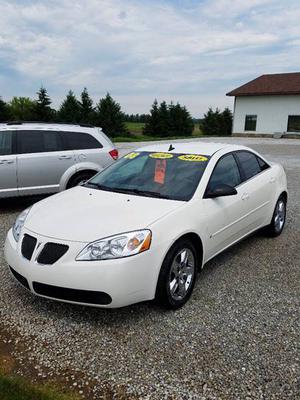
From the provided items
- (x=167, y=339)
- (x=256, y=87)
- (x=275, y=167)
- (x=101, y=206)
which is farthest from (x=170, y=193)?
(x=256, y=87)

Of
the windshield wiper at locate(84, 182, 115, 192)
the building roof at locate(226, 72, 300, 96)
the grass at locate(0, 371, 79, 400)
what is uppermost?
the building roof at locate(226, 72, 300, 96)

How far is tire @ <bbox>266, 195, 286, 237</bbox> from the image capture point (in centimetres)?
547

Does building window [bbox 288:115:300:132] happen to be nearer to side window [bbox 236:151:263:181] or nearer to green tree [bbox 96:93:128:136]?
green tree [bbox 96:93:128:136]

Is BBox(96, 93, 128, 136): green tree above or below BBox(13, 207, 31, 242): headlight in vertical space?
above

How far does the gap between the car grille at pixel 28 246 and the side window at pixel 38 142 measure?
402 cm

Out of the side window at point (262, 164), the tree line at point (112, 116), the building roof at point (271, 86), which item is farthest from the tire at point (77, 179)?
the tree line at point (112, 116)

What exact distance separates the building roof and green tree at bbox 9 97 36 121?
25.4 m

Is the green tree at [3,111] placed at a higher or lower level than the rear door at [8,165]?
higher

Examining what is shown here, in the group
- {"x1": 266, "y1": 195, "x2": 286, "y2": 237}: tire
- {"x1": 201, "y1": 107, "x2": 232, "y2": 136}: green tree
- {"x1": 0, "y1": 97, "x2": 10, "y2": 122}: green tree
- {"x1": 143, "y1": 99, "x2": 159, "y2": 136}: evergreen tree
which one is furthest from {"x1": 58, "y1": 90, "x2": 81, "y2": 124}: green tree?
{"x1": 266, "y1": 195, "x2": 286, "y2": 237}: tire

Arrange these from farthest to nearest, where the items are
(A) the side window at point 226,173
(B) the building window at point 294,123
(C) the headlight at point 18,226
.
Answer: (B) the building window at point 294,123, (A) the side window at point 226,173, (C) the headlight at point 18,226

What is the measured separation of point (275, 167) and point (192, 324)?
3267 mm

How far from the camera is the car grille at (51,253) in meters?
3.07

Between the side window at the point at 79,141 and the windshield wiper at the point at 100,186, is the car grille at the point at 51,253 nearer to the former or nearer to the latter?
the windshield wiper at the point at 100,186

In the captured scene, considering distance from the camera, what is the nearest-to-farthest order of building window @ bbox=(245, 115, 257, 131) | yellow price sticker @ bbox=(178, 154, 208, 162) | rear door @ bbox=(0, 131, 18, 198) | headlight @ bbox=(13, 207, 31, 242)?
1. headlight @ bbox=(13, 207, 31, 242)
2. yellow price sticker @ bbox=(178, 154, 208, 162)
3. rear door @ bbox=(0, 131, 18, 198)
4. building window @ bbox=(245, 115, 257, 131)
